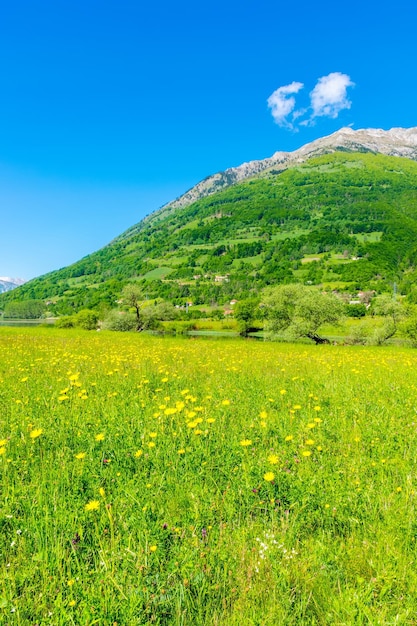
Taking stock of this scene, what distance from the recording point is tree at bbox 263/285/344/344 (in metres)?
49.5

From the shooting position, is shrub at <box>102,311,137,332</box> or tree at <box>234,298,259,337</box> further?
tree at <box>234,298,259,337</box>

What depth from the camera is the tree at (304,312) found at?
4947cm

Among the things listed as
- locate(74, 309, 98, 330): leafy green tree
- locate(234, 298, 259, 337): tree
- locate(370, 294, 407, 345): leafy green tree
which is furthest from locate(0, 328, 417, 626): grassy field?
locate(234, 298, 259, 337): tree

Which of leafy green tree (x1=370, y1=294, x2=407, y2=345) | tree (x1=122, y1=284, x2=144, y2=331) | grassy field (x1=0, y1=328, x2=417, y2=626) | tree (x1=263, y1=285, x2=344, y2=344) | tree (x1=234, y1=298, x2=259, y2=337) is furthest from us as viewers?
tree (x1=234, y1=298, x2=259, y2=337)

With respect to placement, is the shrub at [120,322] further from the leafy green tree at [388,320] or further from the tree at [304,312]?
the leafy green tree at [388,320]

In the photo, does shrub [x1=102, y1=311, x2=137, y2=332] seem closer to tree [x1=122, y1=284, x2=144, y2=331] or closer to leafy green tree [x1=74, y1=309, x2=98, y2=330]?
tree [x1=122, y1=284, x2=144, y2=331]

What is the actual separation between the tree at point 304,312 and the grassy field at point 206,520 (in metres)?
45.4

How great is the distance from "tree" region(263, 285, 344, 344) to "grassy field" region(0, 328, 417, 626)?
149 ft

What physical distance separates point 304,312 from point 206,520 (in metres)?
49.6

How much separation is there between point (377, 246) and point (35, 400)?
222 metres

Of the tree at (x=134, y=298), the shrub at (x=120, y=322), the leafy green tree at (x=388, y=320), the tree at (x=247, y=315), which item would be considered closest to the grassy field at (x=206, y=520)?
the leafy green tree at (x=388, y=320)

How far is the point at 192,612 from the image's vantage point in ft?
6.68

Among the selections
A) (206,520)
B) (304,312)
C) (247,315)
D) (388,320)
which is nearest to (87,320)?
(247,315)

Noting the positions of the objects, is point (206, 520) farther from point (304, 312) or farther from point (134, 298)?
point (134, 298)
